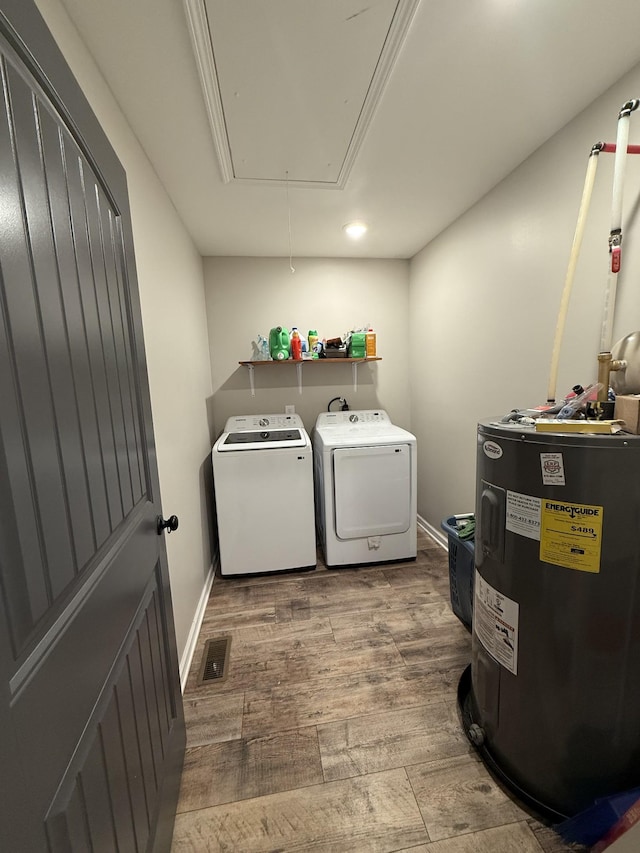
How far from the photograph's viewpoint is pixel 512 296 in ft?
5.87

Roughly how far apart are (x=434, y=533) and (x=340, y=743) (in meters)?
1.79

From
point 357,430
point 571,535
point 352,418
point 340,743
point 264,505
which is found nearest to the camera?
point 571,535

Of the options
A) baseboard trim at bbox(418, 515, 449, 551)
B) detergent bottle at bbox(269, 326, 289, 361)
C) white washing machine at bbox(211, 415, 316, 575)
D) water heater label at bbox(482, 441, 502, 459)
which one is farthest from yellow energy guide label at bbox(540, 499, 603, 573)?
detergent bottle at bbox(269, 326, 289, 361)

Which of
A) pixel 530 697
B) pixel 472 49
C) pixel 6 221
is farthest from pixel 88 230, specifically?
pixel 530 697

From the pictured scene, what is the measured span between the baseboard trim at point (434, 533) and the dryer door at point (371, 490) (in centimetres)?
44

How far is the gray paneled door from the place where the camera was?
1.51ft

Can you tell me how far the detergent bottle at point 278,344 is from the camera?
2.63 metres

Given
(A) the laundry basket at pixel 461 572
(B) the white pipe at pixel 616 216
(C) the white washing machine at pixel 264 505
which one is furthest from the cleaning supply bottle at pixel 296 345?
(B) the white pipe at pixel 616 216

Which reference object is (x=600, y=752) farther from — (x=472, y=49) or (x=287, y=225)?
(x=287, y=225)

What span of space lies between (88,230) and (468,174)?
72.3 inches

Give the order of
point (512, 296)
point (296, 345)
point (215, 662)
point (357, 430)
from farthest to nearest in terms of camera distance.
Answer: point (357, 430) < point (296, 345) < point (512, 296) < point (215, 662)

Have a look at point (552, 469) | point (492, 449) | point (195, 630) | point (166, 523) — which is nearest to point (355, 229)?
point (492, 449)

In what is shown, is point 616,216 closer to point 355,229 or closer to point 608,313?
point 608,313

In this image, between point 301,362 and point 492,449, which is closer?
point 492,449
